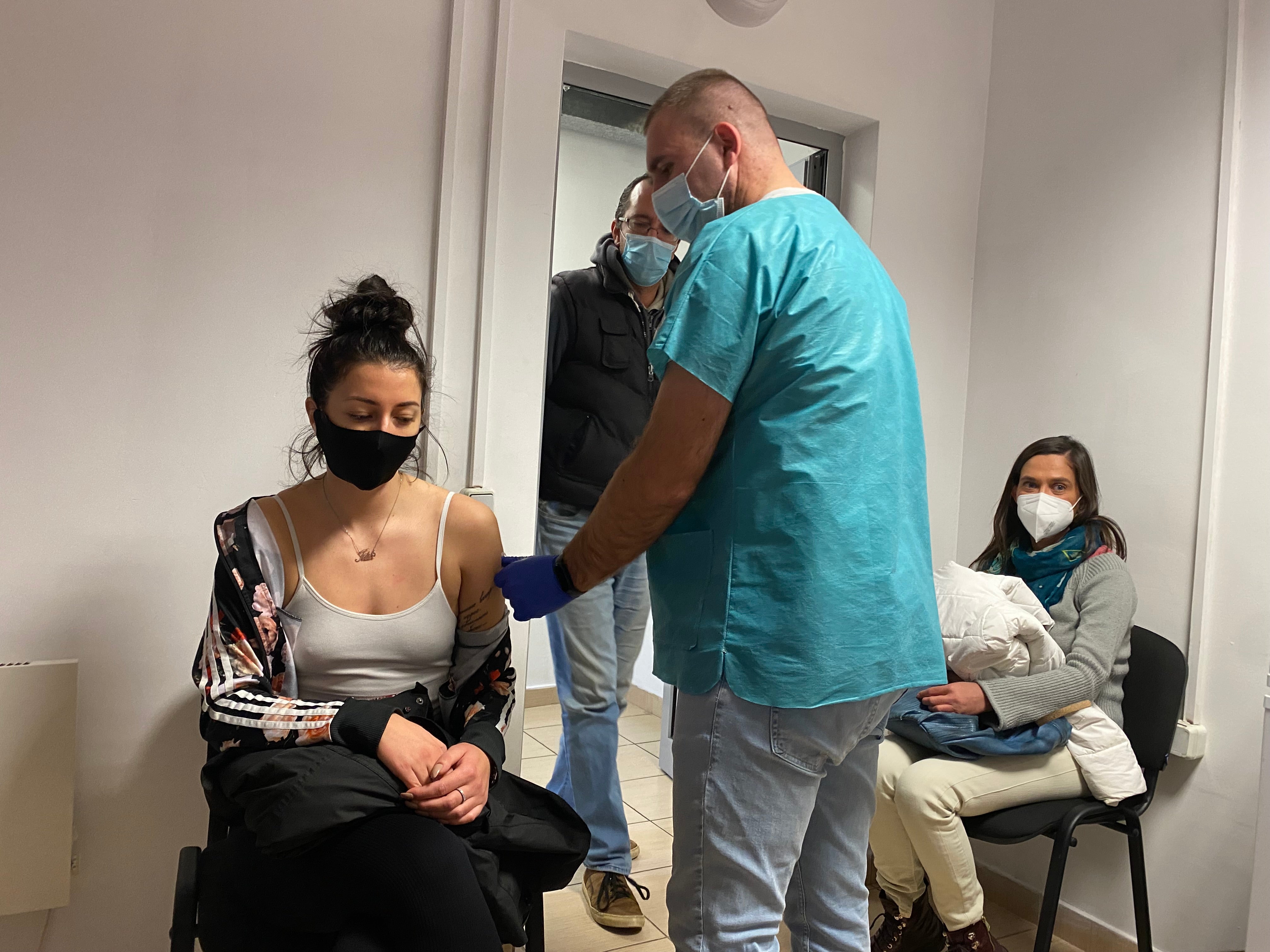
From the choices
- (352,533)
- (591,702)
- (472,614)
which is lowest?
(591,702)

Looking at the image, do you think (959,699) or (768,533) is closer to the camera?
(768,533)

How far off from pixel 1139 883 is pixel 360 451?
1883 mm

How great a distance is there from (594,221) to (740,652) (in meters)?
1.68

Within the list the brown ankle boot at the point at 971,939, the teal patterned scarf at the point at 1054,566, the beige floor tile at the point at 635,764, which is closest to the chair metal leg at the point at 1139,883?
the brown ankle boot at the point at 971,939

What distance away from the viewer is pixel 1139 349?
233 centimetres

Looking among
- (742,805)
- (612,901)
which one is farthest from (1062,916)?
(742,805)

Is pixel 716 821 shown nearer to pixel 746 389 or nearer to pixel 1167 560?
pixel 746 389

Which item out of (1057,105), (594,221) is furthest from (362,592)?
(1057,105)

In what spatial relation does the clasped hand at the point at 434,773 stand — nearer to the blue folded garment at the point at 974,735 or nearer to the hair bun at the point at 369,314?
the hair bun at the point at 369,314

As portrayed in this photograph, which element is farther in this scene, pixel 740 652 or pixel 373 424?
pixel 373 424

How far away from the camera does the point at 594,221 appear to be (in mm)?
2549

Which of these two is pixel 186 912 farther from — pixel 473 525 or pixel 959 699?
pixel 959 699

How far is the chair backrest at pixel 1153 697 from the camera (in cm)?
204

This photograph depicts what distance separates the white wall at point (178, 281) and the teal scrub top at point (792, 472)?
3.39ft
